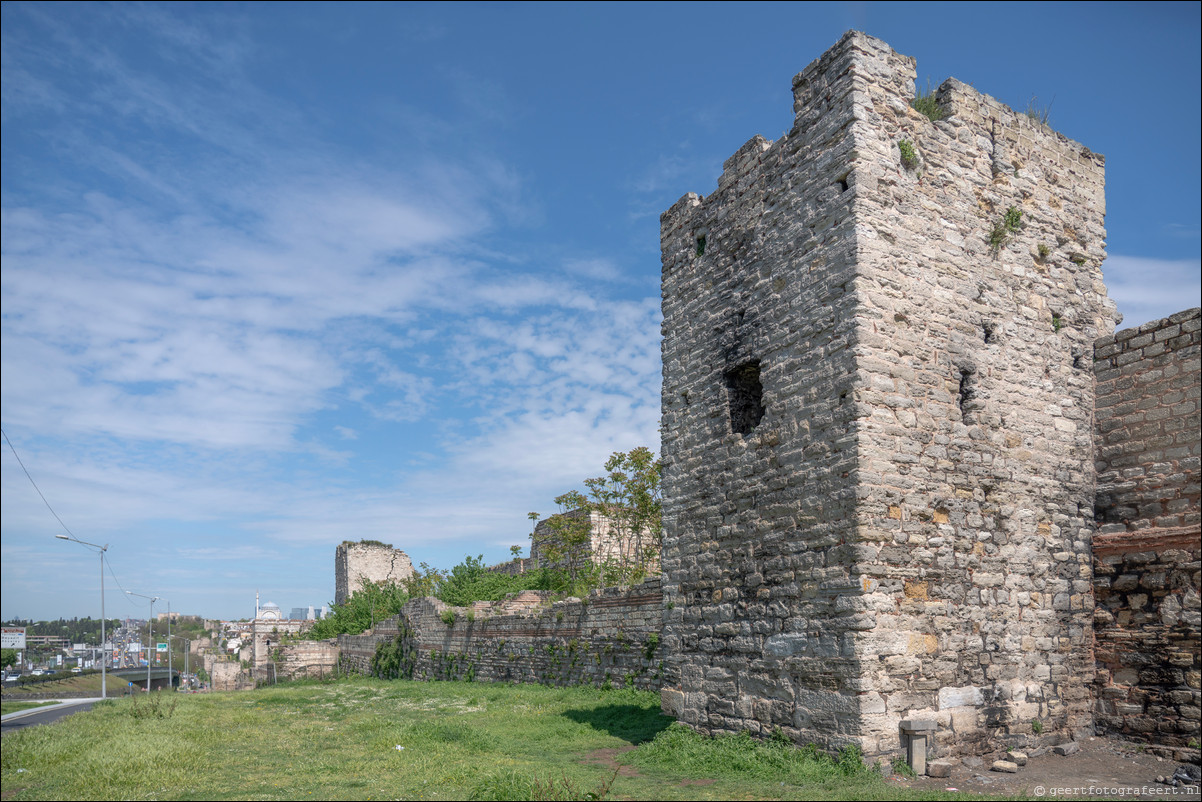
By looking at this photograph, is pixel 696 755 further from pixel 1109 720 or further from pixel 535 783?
pixel 1109 720

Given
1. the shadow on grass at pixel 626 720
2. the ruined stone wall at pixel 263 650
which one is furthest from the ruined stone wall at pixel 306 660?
→ the shadow on grass at pixel 626 720

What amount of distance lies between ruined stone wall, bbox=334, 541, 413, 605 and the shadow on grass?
3106 centimetres

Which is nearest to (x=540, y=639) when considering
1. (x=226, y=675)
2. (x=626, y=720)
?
(x=626, y=720)

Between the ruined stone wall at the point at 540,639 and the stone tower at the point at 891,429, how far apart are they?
2.53 meters

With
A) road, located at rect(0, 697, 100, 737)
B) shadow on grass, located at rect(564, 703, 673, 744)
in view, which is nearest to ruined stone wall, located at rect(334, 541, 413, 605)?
road, located at rect(0, 697, 100, 737)

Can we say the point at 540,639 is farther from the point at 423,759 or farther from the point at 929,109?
the point at 929,109

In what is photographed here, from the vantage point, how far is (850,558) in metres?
7.11

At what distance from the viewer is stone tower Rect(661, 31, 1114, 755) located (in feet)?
23.7

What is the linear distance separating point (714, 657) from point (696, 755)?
1.14 meters

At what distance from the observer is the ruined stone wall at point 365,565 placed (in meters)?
41.5

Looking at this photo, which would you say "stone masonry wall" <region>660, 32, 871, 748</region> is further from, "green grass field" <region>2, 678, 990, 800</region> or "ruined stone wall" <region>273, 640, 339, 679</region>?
"ruined stone wall" <region>273, 640, 339, 679</region>

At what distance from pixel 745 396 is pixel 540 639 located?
33.0ft

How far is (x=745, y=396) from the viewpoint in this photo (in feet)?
30.2

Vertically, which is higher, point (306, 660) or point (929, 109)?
point (929, 109)
